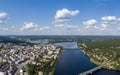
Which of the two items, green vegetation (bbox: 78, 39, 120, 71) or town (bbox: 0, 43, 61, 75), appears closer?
town (bbox: 0, 43, 61, 75)

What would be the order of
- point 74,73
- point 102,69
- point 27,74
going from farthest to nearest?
point 102,69
point 74,73
point 27,74

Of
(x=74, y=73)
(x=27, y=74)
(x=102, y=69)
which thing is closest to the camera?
(x=27, y=74)

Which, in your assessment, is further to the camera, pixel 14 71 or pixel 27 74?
pixel 14 71

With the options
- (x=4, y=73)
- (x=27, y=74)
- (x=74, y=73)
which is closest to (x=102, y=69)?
(x=74, y=73)

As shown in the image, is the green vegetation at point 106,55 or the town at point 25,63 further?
the green vegetation at point 106,55

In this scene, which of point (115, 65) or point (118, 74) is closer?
point (118, 74)

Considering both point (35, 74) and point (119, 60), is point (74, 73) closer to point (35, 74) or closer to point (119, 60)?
point (35, 74)

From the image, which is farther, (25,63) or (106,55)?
(106,55)

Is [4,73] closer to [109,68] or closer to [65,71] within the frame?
[65,71]

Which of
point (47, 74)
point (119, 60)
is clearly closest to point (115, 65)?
point (119, 60)
